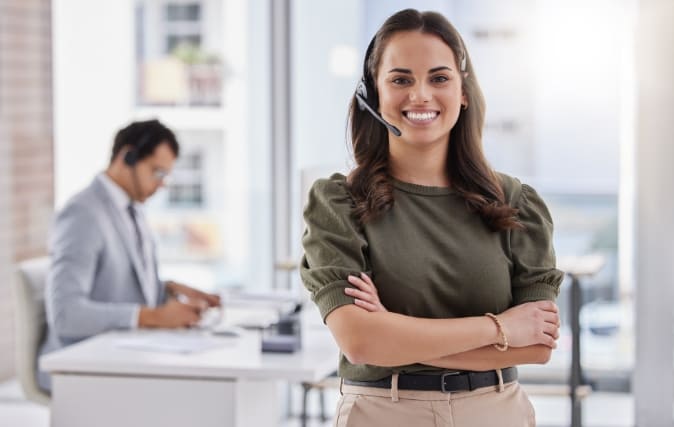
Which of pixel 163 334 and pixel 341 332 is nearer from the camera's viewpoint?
pixel 341 332

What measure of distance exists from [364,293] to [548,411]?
3585mm

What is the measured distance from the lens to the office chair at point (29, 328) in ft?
12.7

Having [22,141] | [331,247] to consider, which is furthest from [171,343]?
[22,141]

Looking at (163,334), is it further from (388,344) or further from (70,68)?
(70,68)

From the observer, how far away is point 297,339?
3.27 m

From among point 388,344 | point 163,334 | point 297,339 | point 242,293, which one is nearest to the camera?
point 388,344

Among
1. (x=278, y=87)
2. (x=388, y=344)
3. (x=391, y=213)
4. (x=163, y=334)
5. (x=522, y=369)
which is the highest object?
(x=278, y=87)

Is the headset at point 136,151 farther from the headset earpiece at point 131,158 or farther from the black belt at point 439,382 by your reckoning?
the black belt at point 439,382

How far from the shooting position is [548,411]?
523 cm

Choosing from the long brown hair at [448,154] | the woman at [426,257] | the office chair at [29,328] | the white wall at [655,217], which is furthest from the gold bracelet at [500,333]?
the white wall at [655,217]

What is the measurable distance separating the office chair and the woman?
2.16m

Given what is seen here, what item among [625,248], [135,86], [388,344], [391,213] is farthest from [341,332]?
[135,86]

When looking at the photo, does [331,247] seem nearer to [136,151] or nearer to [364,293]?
[364,293]

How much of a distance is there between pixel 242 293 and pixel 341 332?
2.07 metres
